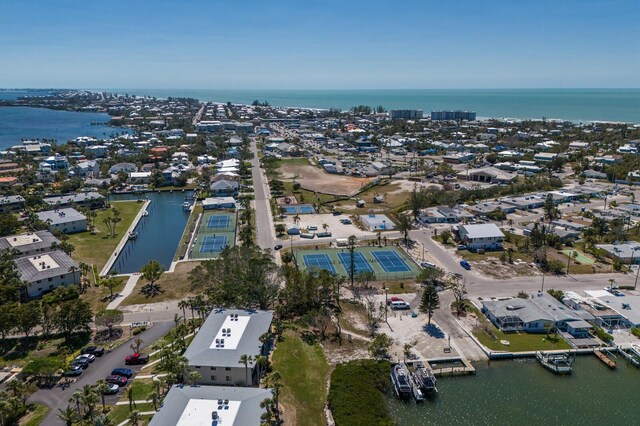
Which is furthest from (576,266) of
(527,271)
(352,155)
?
(352,155)

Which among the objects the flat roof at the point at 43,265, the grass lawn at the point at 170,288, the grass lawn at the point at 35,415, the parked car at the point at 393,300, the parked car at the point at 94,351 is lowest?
the grass lawn at the point at 170,288

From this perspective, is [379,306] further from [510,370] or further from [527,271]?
[527,271]

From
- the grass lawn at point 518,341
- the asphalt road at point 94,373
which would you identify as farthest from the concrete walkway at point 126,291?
the grass lawn at point 518,341

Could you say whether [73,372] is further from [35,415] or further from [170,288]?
[170,288]

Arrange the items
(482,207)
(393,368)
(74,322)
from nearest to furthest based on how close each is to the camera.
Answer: (393,368), (74,322), (482,207)

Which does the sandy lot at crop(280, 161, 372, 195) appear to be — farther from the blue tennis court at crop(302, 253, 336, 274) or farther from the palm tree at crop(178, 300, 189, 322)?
the palm tree at crop(178, 300, 189, 322)

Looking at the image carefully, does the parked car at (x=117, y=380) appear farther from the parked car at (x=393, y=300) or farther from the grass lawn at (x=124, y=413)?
the parked car at (x=393, y=300)
